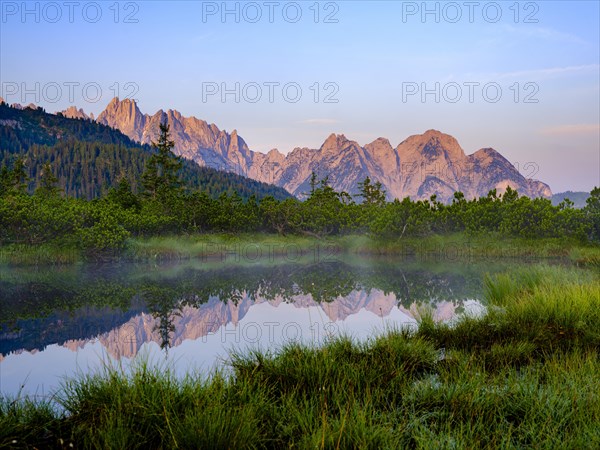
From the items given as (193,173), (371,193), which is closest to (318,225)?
(371,193)

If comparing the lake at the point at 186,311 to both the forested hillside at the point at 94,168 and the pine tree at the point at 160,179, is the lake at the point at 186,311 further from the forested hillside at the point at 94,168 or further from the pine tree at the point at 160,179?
the forested hillside at the point at 94,168

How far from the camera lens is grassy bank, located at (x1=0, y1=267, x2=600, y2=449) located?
357 cm

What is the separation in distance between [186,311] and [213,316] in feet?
3.49

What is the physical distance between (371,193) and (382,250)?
25.7m

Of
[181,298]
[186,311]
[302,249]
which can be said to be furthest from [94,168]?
[186,311]

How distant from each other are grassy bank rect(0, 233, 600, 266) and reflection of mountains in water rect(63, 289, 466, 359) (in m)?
14.3

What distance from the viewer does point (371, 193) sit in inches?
2618

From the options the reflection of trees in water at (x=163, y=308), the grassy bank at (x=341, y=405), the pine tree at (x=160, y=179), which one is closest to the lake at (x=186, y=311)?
the reflection of trees in water at (x=163, y=308)

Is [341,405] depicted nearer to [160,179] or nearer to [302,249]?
[302,249]

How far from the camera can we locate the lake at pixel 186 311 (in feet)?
28.8

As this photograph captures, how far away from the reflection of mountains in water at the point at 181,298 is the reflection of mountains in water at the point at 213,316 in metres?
0.03

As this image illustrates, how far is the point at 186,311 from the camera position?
14430 millimetres

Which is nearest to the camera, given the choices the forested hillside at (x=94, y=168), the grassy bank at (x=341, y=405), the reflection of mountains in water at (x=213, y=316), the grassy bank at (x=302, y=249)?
the grassy bank at (x=341, y=405)

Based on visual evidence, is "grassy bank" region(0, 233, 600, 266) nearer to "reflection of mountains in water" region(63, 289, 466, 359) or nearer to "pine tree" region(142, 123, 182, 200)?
"pine tree" region(142, 123, 182, 200)
